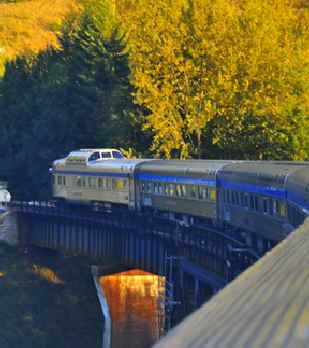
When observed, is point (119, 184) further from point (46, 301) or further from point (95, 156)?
point (46, 301)

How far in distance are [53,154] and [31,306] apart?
98.1 feet

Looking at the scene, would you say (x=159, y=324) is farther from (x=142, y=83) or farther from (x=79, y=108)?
(x=79, y=108)

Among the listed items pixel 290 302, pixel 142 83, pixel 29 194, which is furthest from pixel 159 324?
pixel 29 194

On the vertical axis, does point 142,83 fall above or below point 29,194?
above

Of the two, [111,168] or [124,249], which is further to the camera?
[111,168]

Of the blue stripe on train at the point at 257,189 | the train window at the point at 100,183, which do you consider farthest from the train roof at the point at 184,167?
the train window at the point at 100,183

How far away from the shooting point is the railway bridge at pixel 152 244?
34.4 m

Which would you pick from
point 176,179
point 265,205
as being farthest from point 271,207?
point 176,179

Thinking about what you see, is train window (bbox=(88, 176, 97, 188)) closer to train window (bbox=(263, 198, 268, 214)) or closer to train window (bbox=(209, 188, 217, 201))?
train window (bbox=(209, 188, 217, 201))

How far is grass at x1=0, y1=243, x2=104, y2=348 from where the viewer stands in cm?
4681

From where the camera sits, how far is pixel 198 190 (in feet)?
140

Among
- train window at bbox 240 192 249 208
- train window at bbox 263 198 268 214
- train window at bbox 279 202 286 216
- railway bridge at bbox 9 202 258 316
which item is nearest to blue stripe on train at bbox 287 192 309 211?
train window at bbox 279 202 286 216

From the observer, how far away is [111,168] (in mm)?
53688

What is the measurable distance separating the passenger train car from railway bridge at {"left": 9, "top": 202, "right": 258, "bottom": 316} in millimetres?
1110
